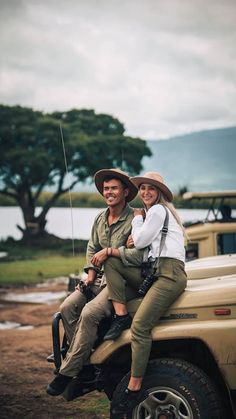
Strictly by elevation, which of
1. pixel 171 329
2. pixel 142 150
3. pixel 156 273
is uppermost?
pixel 142 150

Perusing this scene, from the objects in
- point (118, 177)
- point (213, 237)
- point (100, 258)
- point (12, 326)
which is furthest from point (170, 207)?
point (12, 326)

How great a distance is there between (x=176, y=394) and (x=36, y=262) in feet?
72.9

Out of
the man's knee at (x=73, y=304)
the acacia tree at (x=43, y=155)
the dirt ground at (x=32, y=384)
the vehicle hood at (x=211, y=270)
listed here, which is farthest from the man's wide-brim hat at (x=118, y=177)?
the acacia tree at (x=43, y=155)

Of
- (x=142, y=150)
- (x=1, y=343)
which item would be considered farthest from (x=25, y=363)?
(x=142, y=150)

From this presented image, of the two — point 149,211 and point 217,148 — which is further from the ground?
point 217,148

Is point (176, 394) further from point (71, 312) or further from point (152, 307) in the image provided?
point (71, 312)

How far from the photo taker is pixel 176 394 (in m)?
3.93

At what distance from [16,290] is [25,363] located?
10.0 metres

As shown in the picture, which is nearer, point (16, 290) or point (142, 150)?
point (16, 290)

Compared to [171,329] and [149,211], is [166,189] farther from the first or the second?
[171,329]

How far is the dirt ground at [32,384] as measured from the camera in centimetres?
Result: 551

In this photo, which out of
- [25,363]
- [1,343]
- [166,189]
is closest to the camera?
[166,189]

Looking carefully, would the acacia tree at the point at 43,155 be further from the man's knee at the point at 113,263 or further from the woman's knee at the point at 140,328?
the woman's knee at the point at 140,328

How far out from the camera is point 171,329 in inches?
156
